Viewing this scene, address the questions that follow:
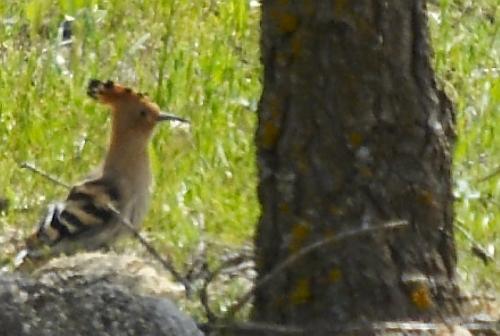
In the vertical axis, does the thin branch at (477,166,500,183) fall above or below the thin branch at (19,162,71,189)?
above

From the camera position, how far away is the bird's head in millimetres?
6324

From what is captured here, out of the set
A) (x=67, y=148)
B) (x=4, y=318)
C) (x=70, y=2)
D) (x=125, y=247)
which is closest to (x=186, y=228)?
(x=125, y=247)

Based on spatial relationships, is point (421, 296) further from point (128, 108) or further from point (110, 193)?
point (128, 108)

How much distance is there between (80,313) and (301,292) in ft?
2.36

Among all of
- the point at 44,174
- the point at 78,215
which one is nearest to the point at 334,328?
the point at 78,215

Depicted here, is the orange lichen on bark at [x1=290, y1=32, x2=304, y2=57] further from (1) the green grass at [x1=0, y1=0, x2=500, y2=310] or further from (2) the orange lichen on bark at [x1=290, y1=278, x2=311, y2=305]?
(1) the green grass at [x1=0, y1=0, x2=500, y2=310]

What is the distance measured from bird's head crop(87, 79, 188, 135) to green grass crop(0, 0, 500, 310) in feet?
0.99

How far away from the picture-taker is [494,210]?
6129 millimetres

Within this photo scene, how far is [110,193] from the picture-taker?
6.19 meters

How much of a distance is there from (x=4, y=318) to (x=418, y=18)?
138cm

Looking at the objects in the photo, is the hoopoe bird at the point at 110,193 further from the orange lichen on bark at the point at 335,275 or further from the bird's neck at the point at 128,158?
the orange lichen on bark at the point at 335,275

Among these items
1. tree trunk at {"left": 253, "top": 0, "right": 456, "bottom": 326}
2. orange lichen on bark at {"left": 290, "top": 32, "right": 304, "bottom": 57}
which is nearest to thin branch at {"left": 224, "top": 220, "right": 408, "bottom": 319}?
tree trunk at {"left": 253, "top": 0, "right": 456, "bottom": 326}

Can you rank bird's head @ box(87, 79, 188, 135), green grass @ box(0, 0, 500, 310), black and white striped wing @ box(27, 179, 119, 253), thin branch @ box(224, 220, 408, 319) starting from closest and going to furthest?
thin branch @ box(224, 220, 408, 319) → black and white striped wing @ box(27, 179, 119, 253) → green grass @ box(0, 0, 500, 310) → bird's head @ box(87, 79, 188, 135)

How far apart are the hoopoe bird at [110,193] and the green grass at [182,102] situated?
0.16 metres
